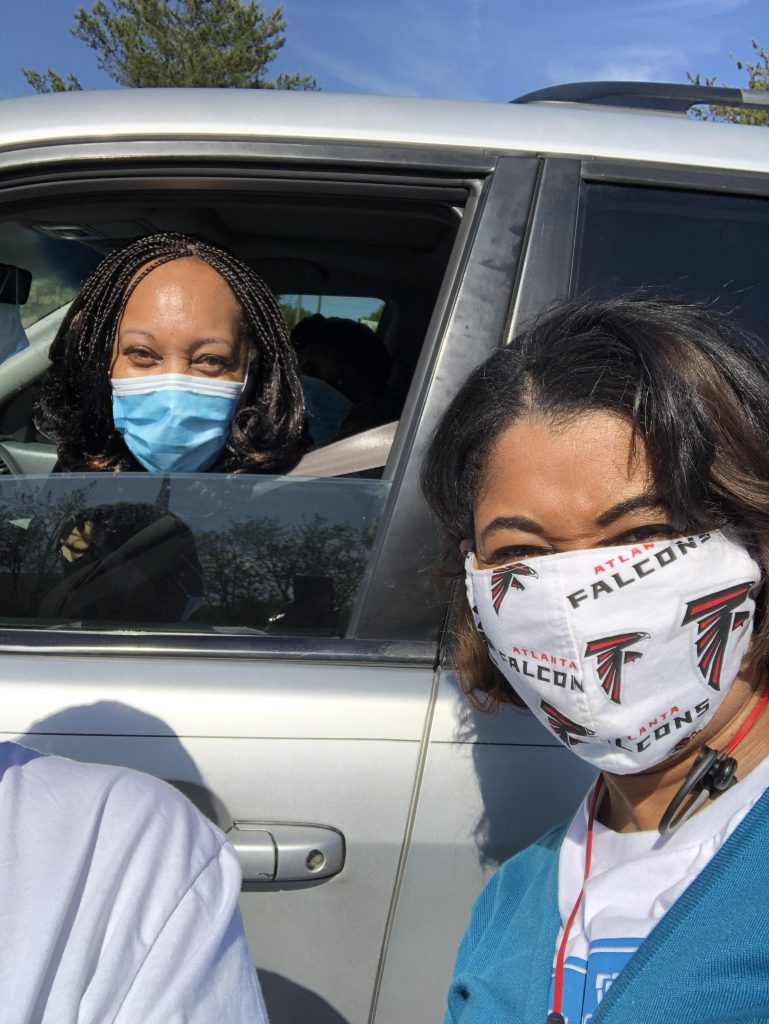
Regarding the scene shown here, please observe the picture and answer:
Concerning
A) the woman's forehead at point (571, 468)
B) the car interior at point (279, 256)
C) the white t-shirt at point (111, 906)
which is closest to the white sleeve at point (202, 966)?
the white t-shirt at point (111, 906)

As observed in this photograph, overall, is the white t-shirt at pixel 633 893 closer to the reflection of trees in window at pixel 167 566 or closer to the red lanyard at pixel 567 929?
the red lanyard at pixel 567 929

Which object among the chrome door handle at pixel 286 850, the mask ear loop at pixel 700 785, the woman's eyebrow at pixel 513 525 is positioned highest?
the woman's eyebrow at pixel 513 525

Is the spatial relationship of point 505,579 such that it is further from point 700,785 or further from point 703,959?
point 703,959

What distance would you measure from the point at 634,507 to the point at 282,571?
25.7 inches

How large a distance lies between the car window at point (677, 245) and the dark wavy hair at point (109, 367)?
0.77 meters

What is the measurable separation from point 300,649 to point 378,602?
149 millimetres

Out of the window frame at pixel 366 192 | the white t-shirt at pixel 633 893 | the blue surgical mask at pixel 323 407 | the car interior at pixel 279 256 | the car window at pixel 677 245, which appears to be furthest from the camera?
the blue surgical mask at pixel 323 407

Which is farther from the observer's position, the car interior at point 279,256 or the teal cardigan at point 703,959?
the car interior at point 279,256

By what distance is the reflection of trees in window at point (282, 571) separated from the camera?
1650 mm

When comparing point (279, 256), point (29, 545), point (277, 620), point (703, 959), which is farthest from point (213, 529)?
point (279, 256)

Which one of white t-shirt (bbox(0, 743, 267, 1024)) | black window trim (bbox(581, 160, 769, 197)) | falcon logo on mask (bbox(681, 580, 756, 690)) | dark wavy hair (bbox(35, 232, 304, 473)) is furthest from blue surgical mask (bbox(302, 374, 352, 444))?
white t-shirt (bbox(0, 743, 267, 1024))

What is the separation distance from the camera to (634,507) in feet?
4.17

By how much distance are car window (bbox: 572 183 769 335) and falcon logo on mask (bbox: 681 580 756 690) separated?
2.16 feet

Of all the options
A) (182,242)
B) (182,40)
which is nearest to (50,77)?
(182,40)
